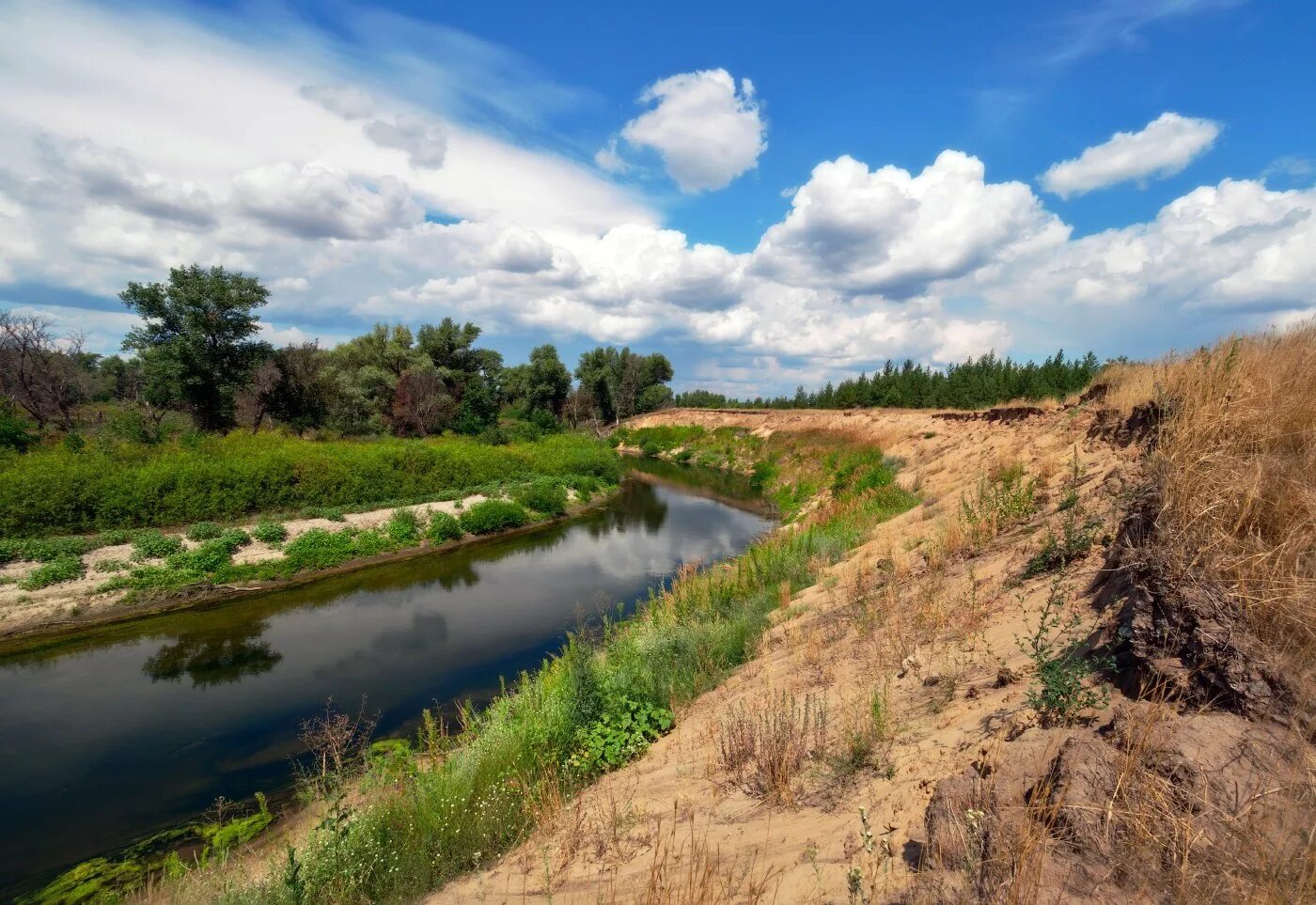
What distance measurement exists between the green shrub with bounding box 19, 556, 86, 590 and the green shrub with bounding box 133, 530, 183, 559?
1196 millimetres

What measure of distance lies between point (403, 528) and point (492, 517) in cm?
374

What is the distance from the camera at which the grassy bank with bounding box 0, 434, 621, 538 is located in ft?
54.2

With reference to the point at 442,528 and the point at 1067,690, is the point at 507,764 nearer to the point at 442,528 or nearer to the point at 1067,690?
the point at 1067,690

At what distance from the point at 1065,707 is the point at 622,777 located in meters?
4.11

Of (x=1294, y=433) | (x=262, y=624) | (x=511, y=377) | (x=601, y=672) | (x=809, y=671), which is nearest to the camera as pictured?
(x=1294, y=433)

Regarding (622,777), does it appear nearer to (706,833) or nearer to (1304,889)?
(706,833)

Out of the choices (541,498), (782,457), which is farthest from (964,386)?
(541,498)

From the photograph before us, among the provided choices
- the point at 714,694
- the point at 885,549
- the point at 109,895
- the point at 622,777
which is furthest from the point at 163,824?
the point at 885,549

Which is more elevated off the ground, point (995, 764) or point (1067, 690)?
point (1067, 690)

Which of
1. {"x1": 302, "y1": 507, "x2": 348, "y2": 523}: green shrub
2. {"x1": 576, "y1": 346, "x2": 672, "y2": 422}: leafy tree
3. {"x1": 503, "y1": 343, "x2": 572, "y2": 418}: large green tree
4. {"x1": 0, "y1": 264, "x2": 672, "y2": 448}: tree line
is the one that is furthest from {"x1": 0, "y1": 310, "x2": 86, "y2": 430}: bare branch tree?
{"x1": 576, "y1": 346, "x2": 672, "y2": 422}: leafy tree

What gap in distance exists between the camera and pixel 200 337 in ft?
98.9

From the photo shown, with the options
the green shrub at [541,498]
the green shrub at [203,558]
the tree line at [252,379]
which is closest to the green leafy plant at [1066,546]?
the green shrub at [203,558]

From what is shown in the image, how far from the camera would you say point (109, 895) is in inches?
235

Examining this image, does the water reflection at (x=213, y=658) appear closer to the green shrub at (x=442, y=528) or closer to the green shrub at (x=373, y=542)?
the green shrub at (x=373, y=542)
